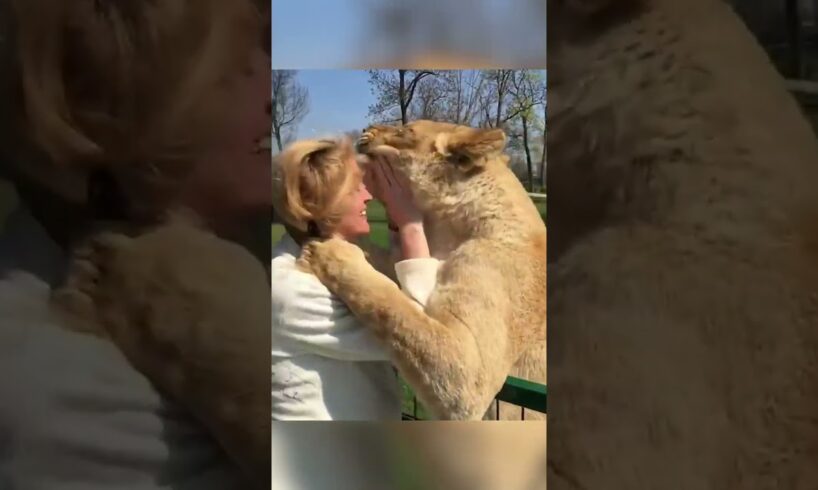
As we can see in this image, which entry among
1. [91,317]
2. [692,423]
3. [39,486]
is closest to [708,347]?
[692,423]

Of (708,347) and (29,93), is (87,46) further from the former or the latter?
(708,347)

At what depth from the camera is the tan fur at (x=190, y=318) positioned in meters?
1.05

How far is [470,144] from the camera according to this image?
110cm

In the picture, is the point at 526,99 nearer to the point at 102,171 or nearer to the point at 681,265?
the point at 681,265

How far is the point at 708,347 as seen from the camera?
1.06 metres

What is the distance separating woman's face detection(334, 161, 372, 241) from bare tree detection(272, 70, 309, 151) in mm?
119

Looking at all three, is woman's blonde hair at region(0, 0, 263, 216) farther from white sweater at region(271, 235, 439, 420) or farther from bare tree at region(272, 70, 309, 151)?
white sweater at region(271, 235, 439, 420)

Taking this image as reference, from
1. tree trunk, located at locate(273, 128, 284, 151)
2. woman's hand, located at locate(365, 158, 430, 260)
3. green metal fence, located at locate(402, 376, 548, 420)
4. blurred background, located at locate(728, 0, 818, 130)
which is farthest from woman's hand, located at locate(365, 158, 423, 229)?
blurred background, located at locate(728, 0, 818, 130)

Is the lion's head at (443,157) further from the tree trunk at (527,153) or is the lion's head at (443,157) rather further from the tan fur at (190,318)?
the tan fur at (190,318)

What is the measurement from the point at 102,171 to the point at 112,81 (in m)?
0.14

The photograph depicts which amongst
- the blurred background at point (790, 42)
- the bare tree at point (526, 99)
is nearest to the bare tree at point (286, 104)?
the bare tree at point (526, 99)

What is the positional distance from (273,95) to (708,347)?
2.68ft

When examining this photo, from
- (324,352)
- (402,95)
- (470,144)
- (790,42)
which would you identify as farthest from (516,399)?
(790,42)

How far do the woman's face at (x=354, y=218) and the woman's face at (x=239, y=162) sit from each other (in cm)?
13
